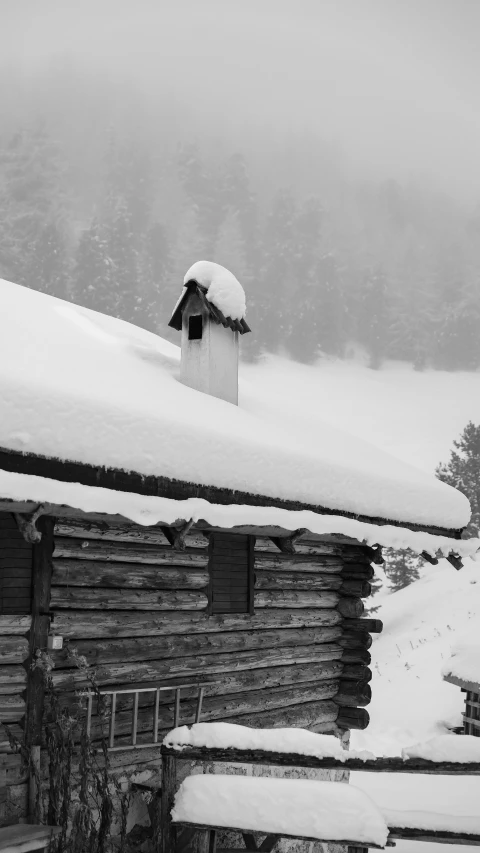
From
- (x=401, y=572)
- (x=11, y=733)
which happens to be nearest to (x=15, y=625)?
(x=11, y=733)

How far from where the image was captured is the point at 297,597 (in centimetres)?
1012

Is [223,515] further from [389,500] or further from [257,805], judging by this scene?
[389,500]

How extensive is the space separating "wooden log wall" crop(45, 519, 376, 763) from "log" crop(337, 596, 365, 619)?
1 cm

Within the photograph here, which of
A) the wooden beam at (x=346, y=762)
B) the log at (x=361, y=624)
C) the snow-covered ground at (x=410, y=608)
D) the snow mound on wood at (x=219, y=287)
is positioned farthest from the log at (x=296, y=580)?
the wooden beam at (x=346, y=762)

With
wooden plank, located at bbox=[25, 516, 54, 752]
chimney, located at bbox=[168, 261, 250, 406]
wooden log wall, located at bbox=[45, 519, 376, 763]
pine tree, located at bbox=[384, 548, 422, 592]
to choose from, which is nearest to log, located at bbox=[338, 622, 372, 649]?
wooden log wall, located at bbox=[45, 519, 376, 763]

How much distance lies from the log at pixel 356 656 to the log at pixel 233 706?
30 centimetres

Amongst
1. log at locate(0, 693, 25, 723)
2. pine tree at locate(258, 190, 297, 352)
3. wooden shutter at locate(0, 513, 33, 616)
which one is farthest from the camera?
pine tree at locate(258, 190, 297, 352)

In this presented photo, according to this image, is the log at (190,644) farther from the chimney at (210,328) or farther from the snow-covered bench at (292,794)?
the chimney at (210,328)

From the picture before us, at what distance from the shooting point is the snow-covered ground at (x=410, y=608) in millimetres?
11508

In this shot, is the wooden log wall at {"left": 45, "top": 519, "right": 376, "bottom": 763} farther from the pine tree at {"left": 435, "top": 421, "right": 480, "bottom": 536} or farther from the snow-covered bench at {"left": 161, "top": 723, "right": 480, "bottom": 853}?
the pine tree at {"left": 435, "top": 421, "right": 480, "bottom": 536}

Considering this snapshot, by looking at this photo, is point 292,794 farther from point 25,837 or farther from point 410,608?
point 410,608

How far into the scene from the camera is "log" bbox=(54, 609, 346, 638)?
24.4 ft

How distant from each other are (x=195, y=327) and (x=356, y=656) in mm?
4357

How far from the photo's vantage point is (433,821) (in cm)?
549
